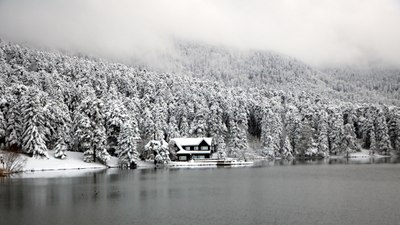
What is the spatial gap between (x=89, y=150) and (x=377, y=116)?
108154 millimetres

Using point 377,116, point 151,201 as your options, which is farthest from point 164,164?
point 377,116

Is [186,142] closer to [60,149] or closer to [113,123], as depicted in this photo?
[113,123]

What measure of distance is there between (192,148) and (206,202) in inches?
3033

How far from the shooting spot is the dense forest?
302 feet

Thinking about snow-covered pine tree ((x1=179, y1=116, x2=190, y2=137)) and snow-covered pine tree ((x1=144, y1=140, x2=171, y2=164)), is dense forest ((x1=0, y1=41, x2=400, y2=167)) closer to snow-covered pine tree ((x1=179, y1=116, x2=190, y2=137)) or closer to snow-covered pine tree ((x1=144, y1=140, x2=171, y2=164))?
snow-covered pine tree ((x1=179, y1=116, x2=190, y2=137))

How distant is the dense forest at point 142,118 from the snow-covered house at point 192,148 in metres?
5.59

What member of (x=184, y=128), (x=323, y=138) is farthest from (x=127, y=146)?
(x=323, y=138)

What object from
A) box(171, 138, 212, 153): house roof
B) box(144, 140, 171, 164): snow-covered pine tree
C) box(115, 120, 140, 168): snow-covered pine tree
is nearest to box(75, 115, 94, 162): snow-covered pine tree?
box(115, 120, 140, 168): snow-covered pine tree

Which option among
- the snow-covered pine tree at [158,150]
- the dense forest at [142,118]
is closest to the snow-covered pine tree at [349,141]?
the dense forest at [142,118]

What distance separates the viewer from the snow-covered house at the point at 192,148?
118 meters

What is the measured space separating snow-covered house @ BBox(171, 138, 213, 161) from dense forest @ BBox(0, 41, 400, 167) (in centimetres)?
559

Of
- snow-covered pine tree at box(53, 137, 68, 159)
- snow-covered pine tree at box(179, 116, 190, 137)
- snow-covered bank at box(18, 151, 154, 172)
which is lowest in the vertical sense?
snow-covered bank at box(18, 151, 154, 172)

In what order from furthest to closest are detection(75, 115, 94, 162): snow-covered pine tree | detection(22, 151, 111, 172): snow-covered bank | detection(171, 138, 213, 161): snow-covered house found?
detection(171, 138, 213, 161): snow-covered house
detection(75, 115, 94, 162): snow-covered pine tree
detection(22, 151, 111, 172): snow-covered bank

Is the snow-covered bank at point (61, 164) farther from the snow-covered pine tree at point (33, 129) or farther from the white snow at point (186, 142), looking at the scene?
the white snow at point (186, 142)
